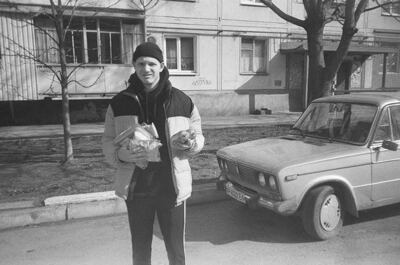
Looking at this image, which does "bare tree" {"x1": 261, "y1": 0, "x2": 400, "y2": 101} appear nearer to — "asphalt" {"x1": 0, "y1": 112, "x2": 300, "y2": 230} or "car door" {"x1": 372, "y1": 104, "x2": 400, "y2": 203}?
"car door" {"x1": 372, "y1": 104, "x2": 400, "y2": 203}

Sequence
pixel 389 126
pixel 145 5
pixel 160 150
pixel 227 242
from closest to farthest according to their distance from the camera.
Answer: pixel 160 150, pixel 227 242, pixel 389 126, pixel 145 5

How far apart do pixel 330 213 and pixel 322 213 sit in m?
0.13

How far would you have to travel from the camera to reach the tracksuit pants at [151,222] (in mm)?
2707

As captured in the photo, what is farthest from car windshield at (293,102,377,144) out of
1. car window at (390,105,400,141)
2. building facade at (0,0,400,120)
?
building facade at (0,0,400,120)

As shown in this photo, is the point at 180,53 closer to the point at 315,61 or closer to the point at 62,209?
Result: the point at 315,61

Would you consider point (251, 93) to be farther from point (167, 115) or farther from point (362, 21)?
point (167, 115)

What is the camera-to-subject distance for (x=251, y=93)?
57.1 feet

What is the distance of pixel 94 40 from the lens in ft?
46.6

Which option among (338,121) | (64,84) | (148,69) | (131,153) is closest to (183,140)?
(131,153)

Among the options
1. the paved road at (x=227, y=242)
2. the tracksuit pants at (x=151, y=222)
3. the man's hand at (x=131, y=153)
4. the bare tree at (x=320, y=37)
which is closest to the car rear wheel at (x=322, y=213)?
the paved road at (x=227, y=242)

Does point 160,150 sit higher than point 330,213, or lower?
higher

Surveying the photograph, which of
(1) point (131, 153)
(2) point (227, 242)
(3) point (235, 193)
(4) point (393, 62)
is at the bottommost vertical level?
(2) point (227, 242)

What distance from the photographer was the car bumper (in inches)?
155

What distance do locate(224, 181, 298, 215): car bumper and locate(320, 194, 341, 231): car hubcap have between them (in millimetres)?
366
